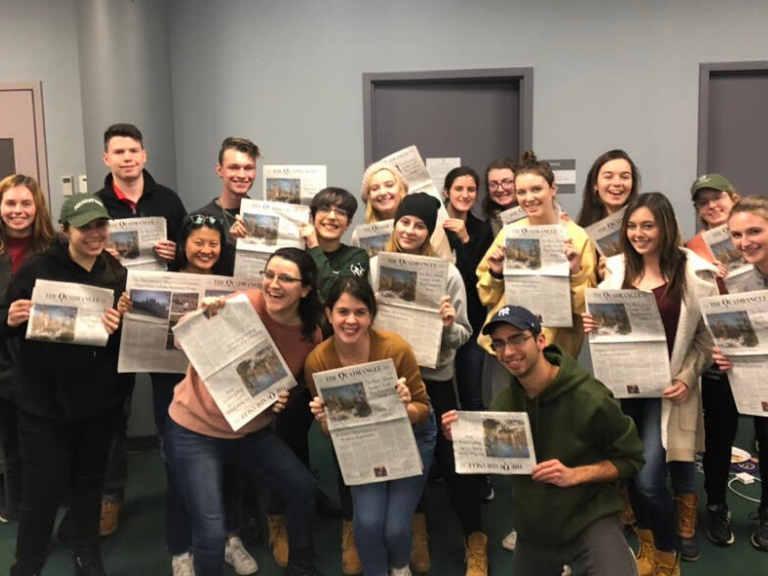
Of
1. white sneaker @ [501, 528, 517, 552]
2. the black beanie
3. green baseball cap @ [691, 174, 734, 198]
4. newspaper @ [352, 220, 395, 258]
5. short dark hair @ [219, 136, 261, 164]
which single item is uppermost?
short dark hair @ [219, 136, 261, 164]

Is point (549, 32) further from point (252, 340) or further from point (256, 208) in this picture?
point (252, 340)

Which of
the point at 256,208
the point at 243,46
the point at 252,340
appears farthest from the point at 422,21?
the point at 252,340

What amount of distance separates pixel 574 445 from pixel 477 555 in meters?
0.96

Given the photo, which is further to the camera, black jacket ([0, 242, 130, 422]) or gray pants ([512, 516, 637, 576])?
black jacket ([0, 242, 130, 422])

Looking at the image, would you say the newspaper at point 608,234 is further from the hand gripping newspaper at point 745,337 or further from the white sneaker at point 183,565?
the white sneaker at point 183,565

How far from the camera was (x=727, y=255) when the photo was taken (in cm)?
280

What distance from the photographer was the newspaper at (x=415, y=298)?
8.38ft

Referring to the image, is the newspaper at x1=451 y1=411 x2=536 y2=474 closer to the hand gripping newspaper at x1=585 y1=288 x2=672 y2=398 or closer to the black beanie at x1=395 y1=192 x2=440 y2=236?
the hand gripping newspaper at x1=585 y1=288 x2=672 y2=398

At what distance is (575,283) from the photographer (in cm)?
273

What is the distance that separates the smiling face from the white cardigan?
7.96ft

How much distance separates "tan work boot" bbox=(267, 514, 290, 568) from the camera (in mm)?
2898

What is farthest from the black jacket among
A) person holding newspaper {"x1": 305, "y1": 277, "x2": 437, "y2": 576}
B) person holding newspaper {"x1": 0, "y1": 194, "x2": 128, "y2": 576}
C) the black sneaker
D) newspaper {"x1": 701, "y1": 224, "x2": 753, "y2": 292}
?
the black sneaker

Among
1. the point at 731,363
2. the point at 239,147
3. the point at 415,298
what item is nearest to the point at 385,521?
the point at 415,298

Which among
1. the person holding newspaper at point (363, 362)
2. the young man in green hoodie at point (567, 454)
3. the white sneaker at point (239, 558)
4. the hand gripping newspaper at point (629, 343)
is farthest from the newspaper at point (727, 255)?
the white sneaker at point (239, 558)
